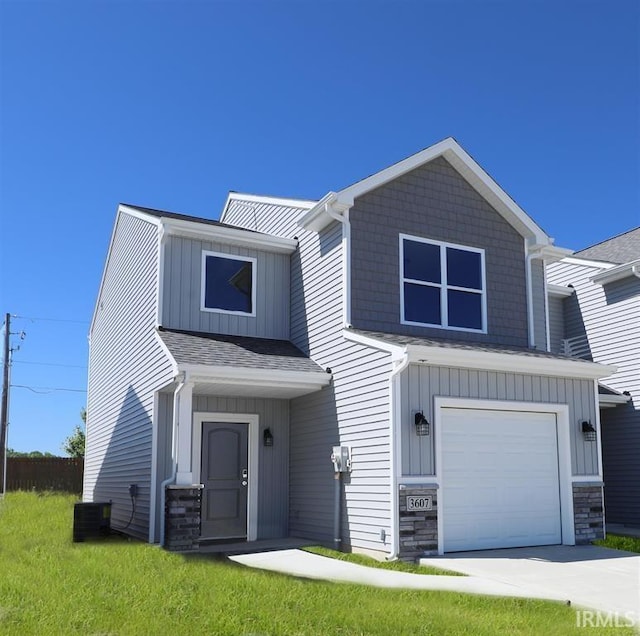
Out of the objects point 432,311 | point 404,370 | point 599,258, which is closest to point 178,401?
Result: point 404,370

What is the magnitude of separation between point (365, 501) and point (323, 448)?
1.58 m

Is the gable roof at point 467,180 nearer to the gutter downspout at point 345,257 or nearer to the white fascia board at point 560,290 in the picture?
the gutter downspout at point 345,257

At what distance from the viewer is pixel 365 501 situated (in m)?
10.2

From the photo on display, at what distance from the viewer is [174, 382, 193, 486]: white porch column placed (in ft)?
33.5

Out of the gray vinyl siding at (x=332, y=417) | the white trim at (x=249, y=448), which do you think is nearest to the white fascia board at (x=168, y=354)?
the white trim at (x=249, y=448)

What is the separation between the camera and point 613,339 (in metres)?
15.4

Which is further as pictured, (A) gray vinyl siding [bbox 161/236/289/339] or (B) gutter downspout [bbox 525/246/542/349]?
(B) gutter downspout [bbox 525/246/542/349]

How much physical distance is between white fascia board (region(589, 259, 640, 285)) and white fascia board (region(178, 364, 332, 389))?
24.1 feet

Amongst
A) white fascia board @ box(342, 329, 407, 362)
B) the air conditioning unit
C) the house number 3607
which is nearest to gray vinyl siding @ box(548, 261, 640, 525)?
the house number 3607

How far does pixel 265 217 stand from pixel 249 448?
537cm

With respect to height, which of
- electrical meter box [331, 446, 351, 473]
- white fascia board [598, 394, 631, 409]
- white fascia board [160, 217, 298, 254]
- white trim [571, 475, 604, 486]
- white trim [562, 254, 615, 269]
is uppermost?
white trim [562, 254, 615, 269]

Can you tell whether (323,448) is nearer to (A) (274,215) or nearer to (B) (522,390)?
(B) (522,390)

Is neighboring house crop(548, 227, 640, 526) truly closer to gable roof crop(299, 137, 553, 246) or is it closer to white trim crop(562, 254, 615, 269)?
white trim crop(562, 254, 615, 269)
